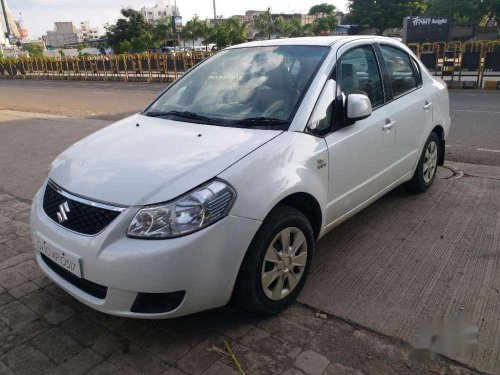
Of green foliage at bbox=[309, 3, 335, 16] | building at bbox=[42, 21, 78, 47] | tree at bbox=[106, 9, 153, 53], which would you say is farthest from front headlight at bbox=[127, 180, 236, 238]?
building at bbox=[42, 21, 78, 47]

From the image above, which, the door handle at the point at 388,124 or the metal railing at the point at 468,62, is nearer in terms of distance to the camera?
the door handle at the point at 388,124

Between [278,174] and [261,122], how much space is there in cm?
52

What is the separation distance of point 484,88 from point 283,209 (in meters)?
16.1

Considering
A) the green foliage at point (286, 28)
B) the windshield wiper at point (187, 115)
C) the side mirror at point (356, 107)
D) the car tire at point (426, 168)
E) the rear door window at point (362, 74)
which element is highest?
the green foliage at point (286, 28)

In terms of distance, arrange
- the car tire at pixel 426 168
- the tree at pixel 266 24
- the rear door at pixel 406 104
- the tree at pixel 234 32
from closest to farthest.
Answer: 1. the rear door at pixel 406 104
2. the car tire at pixel 426 168
3. the tree at pixel 234 32
4. the tree at pixel 266 24

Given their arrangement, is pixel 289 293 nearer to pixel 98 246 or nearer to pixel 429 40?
pixel 98 246

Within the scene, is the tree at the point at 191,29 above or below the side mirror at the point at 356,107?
above

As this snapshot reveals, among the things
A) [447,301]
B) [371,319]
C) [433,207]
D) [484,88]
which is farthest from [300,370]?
[484,88]

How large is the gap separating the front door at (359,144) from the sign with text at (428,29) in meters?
21.6

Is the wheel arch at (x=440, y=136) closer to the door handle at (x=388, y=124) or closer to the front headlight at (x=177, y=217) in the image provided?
the door handle at (x=388, y=124)

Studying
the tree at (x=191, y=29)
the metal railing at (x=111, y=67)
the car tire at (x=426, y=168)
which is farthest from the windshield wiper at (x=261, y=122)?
the tree at (x=191, y=29)

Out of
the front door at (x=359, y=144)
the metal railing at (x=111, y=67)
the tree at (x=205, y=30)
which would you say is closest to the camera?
the front door at (x=359, y=144)

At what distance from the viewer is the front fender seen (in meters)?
2.43

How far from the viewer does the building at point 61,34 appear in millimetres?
139375
